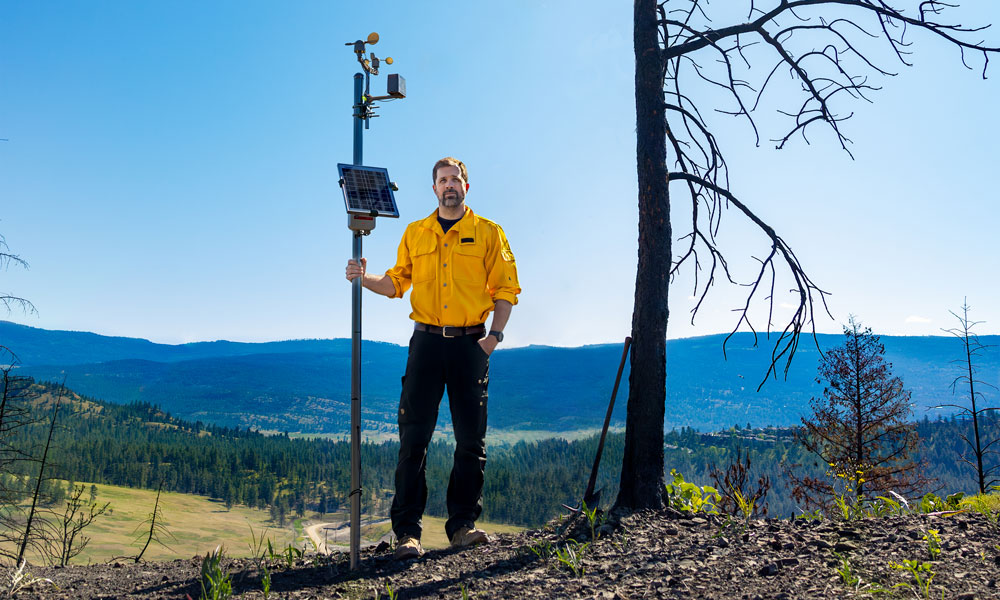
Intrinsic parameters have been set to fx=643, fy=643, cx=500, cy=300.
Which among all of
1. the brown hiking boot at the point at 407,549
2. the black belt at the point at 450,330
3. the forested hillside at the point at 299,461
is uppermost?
the black belt at the point at 450,330

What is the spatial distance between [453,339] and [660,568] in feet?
7.56

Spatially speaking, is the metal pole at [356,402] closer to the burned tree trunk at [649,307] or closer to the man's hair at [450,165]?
the man's hair at [450,165]

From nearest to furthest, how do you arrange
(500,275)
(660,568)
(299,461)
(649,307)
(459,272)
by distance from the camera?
(660,568) → (459,272) → (500,275) → (649,307) → (299,461)

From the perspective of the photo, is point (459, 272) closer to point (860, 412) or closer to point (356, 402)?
point (356, 402)

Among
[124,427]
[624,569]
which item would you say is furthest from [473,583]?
[124,427]

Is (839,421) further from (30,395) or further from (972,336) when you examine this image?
(30,395)

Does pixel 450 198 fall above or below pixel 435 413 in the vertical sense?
above

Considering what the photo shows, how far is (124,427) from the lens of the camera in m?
122

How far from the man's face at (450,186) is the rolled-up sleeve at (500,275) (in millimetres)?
453

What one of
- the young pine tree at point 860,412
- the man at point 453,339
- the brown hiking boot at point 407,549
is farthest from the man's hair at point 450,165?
the young pine tree at point 860,412

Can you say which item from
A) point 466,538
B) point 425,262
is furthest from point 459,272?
point 466,538

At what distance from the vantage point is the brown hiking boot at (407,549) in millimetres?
5074

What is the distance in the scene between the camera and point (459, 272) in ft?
17.7

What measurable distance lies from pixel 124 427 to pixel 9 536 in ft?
441
